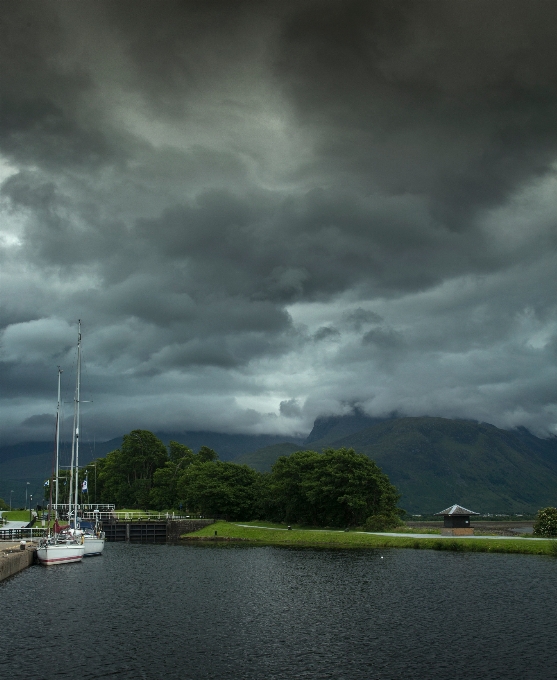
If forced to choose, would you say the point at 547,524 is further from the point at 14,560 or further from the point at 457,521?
the point at 14,560

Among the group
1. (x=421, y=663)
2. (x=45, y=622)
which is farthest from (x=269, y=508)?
(x=421, y=663)

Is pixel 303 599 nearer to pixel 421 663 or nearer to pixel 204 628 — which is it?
A: pixel 204 628

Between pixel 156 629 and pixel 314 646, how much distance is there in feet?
41.9

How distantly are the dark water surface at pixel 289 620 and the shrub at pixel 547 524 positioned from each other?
24744 millimetres

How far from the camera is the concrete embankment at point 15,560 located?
69.7 meters

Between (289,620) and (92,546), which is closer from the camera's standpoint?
(289,620)

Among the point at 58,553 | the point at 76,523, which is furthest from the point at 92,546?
the point at 58,553

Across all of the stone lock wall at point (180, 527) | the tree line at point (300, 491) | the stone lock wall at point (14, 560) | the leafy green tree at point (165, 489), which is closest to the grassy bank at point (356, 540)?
the stone lock wall at point (180, 527)

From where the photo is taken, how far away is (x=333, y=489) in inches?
5074

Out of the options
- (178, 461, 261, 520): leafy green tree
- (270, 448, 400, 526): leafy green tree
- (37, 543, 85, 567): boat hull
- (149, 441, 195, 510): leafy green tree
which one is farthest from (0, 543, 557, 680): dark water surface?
(149, 441, 195, 510): leafy green tree

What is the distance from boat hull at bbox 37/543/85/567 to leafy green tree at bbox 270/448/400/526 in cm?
5308

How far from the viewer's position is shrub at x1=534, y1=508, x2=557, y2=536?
104 m

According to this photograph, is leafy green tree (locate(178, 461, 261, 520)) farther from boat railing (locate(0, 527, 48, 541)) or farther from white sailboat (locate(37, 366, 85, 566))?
white sailboat (locate(37, 366, 85, 566))

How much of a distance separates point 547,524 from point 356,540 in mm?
31803
